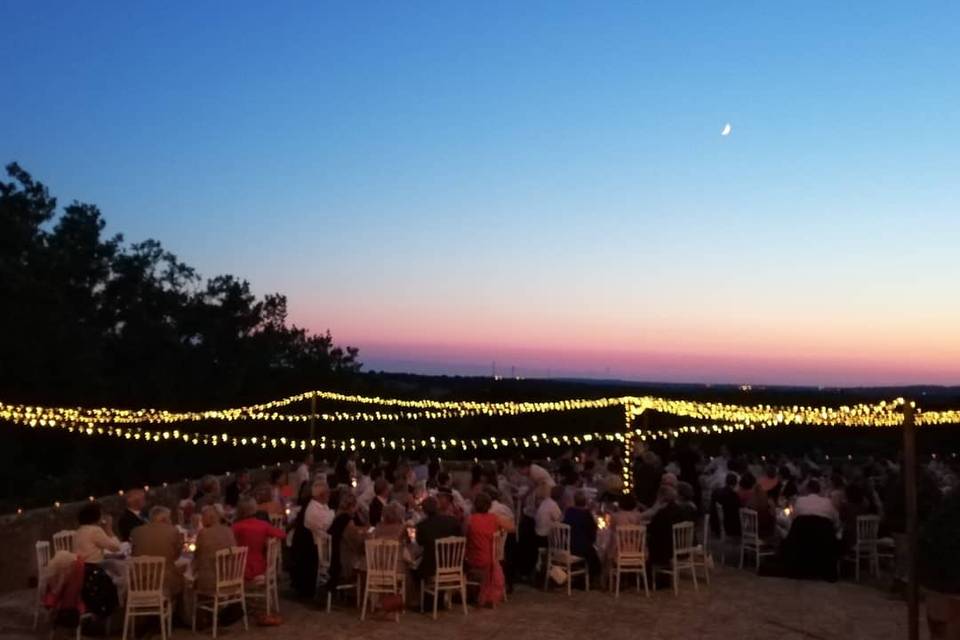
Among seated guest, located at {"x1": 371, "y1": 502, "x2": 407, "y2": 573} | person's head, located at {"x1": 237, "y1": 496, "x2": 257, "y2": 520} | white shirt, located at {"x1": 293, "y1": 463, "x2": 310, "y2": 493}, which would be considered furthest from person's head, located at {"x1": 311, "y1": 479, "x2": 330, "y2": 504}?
white shirt, located at {"x1": 293, "y1": 463, "x2": 310, "y2": 493}

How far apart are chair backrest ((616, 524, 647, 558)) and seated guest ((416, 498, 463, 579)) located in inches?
78.6

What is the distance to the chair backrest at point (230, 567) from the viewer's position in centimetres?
934

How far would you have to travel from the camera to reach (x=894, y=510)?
11.8 meters

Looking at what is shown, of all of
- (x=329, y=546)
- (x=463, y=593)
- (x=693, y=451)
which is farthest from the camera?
(x=693, y=451)

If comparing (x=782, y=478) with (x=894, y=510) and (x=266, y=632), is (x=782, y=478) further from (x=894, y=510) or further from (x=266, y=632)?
(x=266, y=632)

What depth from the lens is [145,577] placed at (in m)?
8.98

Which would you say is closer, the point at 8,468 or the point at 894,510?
the point at 894,510

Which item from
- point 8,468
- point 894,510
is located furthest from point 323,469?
point 894,510

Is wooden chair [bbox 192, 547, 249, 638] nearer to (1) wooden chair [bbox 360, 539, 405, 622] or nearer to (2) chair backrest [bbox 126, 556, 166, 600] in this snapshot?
(2) chair backrest [bbox 126, 556, 166, 600]

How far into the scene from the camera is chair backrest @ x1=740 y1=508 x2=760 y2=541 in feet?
42.3

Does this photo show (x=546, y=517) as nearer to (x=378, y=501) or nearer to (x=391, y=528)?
(x=378, y=501)

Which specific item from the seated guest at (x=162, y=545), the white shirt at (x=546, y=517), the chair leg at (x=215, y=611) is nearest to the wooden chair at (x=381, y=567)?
the chair leg at (x=215, y=611)

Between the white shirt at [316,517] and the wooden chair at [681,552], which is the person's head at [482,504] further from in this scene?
the wooden chair at [681,552]

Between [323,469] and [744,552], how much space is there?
793 centimetres
